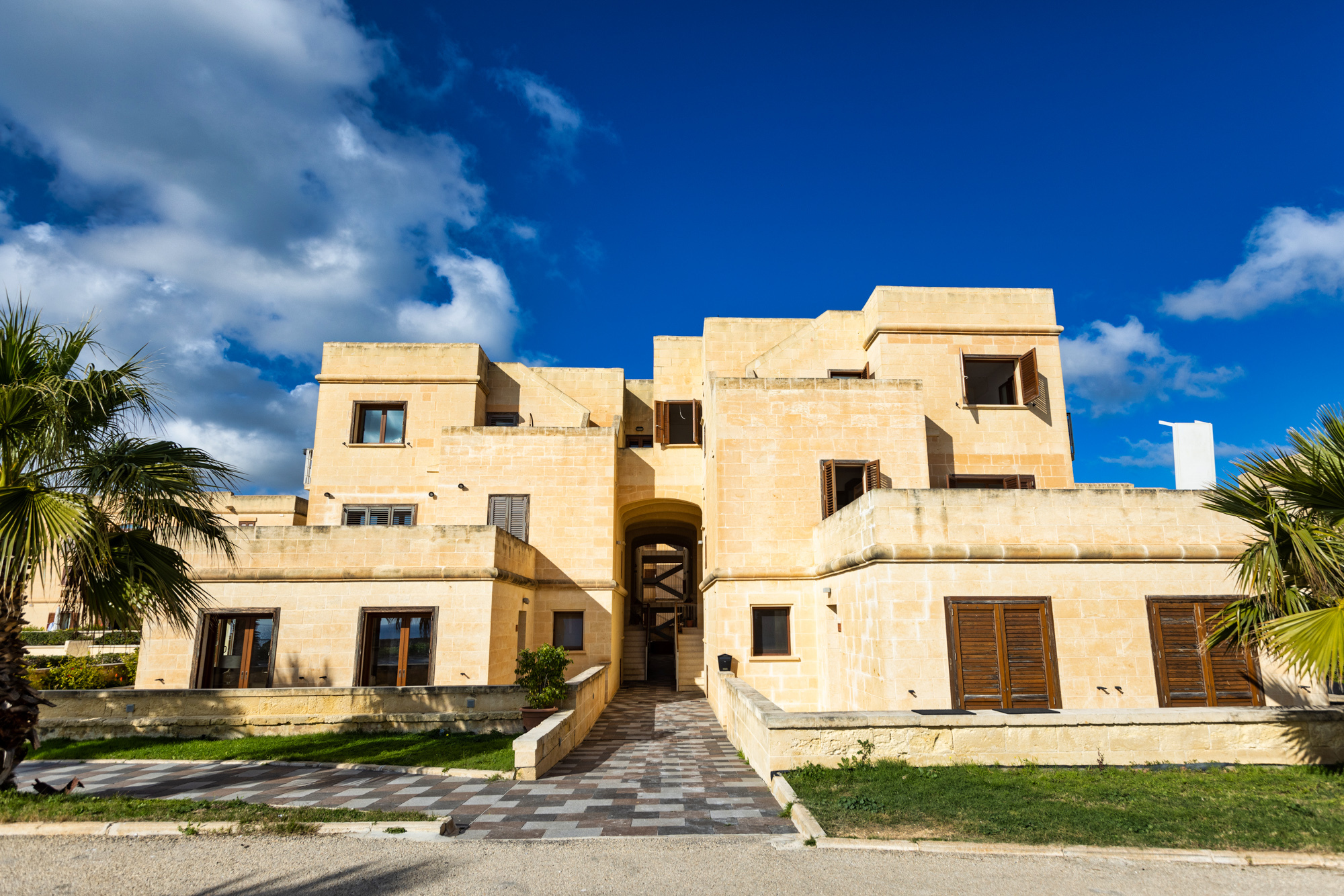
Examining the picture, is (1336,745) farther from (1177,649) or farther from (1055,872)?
(1055,872)

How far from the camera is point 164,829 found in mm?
6934

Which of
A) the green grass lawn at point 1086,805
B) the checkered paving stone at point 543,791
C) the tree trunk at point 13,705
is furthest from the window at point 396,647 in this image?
the green grass lawn at point 1086,805

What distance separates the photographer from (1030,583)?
11852mm

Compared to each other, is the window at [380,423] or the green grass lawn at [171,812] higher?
the window at [380,423]

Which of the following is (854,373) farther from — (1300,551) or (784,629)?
(1300,551)

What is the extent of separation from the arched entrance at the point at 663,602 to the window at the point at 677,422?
210 cm

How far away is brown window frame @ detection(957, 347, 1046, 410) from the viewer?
19.4 metres

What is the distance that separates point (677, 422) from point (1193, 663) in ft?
51.1

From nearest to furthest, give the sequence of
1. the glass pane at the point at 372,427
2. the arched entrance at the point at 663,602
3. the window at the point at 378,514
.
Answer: the window at the point at 378,514 < the glass pane at the point at 372,427 < the arched entrance at the point at 663,602

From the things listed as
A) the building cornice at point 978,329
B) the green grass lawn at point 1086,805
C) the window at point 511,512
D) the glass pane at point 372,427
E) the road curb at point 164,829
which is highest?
the building cornice at point 978,329

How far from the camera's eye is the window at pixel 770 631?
17.0m

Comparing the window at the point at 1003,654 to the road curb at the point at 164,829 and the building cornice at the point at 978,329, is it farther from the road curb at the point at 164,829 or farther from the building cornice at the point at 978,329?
the building cornice at the point at 978,329

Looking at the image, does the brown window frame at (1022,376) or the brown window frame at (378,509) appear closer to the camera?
the brown window frame at (1022,376)

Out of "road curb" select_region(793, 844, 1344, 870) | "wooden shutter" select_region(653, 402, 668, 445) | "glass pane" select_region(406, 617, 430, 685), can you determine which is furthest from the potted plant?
"wooden shutter" select_region(653, 402, 668, 445)
